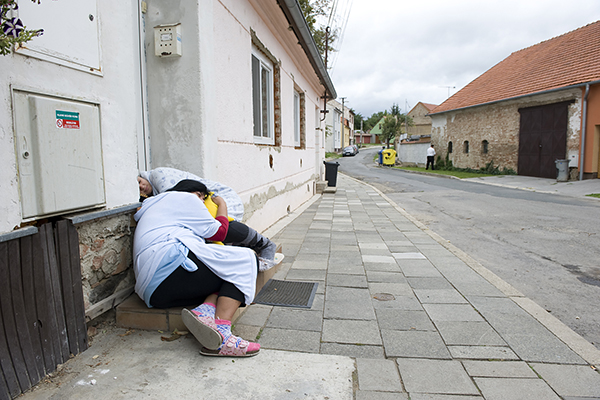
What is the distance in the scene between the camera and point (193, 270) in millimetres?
2498

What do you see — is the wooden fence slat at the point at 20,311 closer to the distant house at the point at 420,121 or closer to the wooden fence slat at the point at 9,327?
the wooden fence slat at the point at 9,327

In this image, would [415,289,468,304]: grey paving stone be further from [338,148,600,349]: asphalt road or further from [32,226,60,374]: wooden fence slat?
[32,226,60,374]: wooden fence slat

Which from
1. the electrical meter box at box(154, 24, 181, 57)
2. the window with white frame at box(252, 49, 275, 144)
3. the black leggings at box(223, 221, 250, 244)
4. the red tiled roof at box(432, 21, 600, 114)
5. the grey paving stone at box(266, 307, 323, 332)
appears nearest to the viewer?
the grey paving stone at box(266, 307, 323, 332)

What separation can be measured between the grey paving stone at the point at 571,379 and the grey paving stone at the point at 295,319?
56.0 inches

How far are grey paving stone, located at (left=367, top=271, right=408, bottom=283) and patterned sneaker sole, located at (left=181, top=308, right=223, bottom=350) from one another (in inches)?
78.7

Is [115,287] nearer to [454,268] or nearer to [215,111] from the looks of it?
[215,111]

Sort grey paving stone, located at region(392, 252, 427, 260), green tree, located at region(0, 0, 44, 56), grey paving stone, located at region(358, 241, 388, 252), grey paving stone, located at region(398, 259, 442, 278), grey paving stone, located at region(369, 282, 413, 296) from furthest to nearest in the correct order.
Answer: grey paving stone, located at region(358, 241, 388, 252) → grey paving stone, located at region(392, 252, 427, 260) → grey paving stone, located at region(398, 259, 442, 278) → grey paving stone, located at region(369, 282, 413, 296) → green tree, located at region(0, 0, 44, 56)

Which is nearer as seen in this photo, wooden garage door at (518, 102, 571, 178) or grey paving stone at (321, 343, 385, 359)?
grey paving stone at (321, 343, 385, 359)

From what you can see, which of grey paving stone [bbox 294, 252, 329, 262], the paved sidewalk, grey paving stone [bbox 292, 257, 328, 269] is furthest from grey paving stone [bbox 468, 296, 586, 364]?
grey paving stone [bbox 294, 252, 329, 262]

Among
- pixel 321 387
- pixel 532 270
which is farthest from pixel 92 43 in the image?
pixel 532 270

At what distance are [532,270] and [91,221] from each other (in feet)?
15.5

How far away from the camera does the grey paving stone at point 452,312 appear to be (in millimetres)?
3029

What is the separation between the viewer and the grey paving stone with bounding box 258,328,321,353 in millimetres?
2566

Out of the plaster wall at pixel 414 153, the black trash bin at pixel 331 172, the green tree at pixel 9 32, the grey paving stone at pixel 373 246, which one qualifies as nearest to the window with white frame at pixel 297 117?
the black trash bin at pixel 331 172
